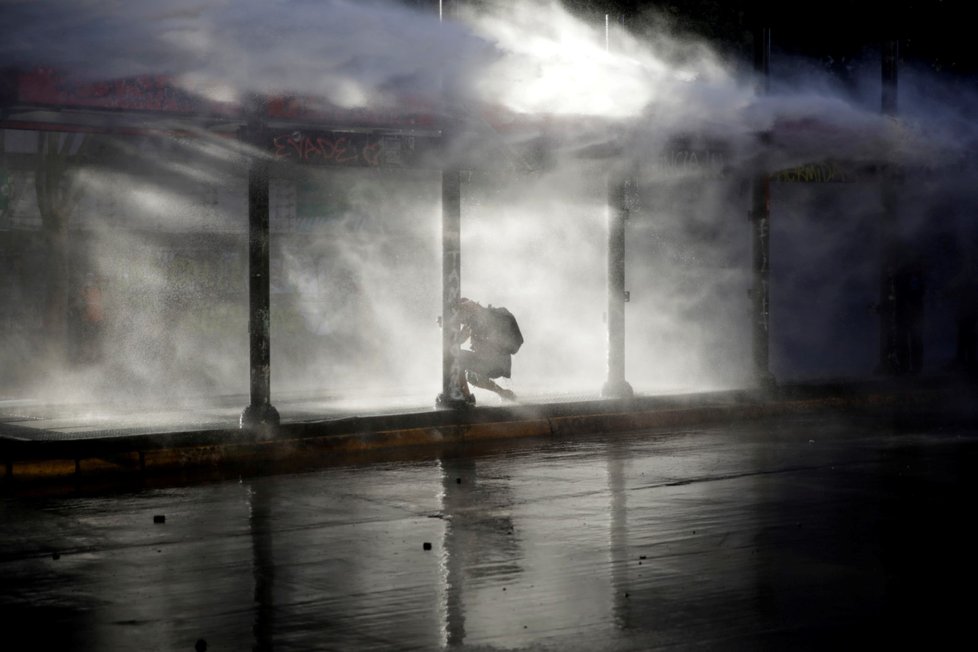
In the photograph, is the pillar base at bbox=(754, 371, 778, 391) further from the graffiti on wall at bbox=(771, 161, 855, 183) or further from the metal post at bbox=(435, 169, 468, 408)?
the metal post at bbox=(435, 169, 468, 408)

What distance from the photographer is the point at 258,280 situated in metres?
13.4

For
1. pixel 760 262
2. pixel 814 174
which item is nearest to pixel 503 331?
pixel 760 262

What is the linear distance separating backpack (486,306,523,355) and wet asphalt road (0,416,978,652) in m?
3.92

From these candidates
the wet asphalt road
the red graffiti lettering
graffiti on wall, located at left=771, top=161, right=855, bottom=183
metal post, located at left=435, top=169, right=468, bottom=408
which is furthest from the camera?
graffiti on wall, located at left=771, top=161, right=855, bottom=183

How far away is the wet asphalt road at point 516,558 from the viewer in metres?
6.36

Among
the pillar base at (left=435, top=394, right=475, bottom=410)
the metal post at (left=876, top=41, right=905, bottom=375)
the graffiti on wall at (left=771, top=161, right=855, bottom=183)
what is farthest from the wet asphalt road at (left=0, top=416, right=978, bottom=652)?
the metal post at (left=876, top=41, right=905, bottom=375)

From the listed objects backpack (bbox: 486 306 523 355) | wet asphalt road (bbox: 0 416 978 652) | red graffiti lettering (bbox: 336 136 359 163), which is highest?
red graffiti lettering (bbox: 336 136 359 163)

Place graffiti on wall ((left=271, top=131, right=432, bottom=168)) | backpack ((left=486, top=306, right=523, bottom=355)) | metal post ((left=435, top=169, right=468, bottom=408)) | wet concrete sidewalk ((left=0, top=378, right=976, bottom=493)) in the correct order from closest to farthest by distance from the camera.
Result: wet concrete sidewalk ((left=0, top=378, right=976, bottom=493)), graffiti on wall ((left=271, top=131, right=432, bottom=168)), metal post ((left=435, top=169, right=468, bottom=408)), backpack ((left=486, top=306, right=523, bottom=355))

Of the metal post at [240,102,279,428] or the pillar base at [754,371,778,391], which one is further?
the pillar base at [754,371,778,391]

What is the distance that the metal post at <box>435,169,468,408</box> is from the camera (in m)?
14.5

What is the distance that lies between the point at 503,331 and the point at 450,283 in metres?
1.69

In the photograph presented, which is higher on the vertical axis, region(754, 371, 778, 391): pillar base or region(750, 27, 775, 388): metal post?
region(750, 27, 775, 388): metal post

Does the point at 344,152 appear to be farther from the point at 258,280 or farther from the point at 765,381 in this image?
the point at 765,381

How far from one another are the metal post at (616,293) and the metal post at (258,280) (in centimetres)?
394
